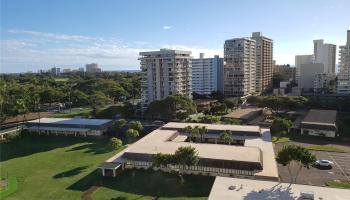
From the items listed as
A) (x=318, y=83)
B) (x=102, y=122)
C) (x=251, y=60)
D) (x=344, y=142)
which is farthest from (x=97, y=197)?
(x=318, y=83)

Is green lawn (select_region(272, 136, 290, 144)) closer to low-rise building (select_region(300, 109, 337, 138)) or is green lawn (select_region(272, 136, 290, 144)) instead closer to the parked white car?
low-rise building (select_region(300, 109, 337, 138))

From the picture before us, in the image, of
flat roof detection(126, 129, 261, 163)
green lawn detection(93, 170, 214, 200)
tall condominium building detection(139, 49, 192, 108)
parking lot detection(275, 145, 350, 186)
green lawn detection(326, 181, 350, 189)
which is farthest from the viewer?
tall condominium building detection(139, 49, 192, 108)

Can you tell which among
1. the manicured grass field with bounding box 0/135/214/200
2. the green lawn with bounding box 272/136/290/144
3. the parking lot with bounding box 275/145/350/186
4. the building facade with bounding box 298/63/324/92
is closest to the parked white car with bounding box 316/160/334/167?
the parking lot with bounding box 275/145/350/186

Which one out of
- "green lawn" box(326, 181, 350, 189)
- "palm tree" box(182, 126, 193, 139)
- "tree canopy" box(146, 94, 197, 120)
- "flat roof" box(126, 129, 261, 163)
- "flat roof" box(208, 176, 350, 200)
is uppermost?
"tree canopy" box(146, 94, 197, 120)

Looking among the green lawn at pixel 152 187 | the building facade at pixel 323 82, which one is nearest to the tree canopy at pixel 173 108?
the green lawn at pixel 152 187

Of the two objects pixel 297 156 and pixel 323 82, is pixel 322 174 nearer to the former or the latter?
pixel 297 156

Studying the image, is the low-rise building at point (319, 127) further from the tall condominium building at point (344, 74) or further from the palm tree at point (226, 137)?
the tall condominium building at point (344, 74)
